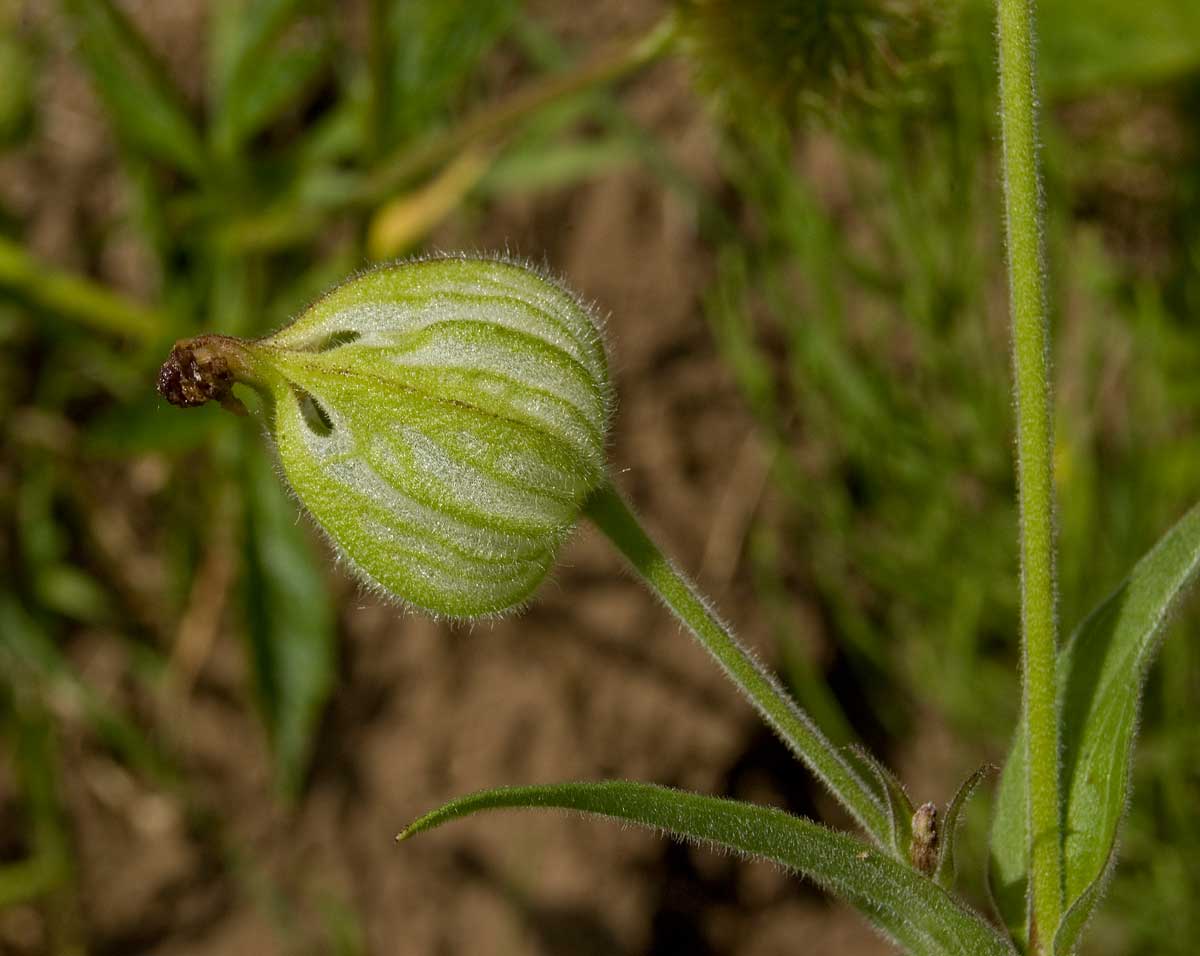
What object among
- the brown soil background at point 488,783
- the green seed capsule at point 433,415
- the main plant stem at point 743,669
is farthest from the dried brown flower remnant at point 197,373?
the brown soil background at point 488,783

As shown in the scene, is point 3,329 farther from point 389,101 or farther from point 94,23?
point 389,101

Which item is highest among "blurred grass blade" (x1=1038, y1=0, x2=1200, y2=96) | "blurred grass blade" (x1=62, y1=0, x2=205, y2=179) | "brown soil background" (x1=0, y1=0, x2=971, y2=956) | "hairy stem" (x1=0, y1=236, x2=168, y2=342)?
"blurred grass blade" (x1=62, y1=0, x2=205, y2=179)

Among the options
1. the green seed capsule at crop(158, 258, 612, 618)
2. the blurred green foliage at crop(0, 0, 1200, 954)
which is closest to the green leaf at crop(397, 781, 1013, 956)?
the green seed capsule at crop(158, 258, 612, 618)

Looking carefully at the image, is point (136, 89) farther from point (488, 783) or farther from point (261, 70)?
point (488, 783)

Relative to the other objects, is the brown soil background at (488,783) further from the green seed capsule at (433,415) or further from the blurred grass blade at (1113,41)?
the green seed capsule at (433,415)

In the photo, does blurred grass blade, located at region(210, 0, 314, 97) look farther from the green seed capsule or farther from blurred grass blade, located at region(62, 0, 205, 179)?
the green seed capsule

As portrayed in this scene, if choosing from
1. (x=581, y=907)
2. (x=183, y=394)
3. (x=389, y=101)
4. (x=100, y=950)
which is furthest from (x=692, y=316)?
(x=183, y=394)

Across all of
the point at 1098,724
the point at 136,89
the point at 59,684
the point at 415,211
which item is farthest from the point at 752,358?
the point at 1098,724
